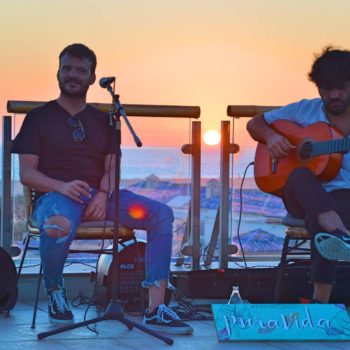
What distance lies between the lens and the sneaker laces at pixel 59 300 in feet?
10.4

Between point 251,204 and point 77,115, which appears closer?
point 77,115

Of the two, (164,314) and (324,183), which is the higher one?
(324,183)

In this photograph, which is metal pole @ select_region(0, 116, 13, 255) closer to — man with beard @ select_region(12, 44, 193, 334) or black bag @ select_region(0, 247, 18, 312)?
black bag @ select_region(0, 247, 18, 312)

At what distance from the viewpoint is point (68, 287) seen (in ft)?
13.3

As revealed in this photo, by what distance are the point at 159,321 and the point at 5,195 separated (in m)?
1.49

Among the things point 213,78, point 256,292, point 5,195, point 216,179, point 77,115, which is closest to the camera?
point 77,115

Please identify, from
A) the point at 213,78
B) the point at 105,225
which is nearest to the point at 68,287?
the point at 105,225

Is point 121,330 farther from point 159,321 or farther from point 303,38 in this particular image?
point 303,38

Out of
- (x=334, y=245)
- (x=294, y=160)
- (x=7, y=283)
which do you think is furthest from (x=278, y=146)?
(x=7, y=283)

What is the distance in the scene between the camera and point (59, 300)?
317 cm

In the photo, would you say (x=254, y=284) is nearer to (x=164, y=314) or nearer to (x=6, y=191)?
(x=164, y=314)

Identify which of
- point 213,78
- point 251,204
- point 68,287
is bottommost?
point 68,287

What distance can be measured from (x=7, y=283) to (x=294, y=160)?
142cm

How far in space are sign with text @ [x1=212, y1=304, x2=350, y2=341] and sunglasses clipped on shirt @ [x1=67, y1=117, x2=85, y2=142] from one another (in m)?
1.01
